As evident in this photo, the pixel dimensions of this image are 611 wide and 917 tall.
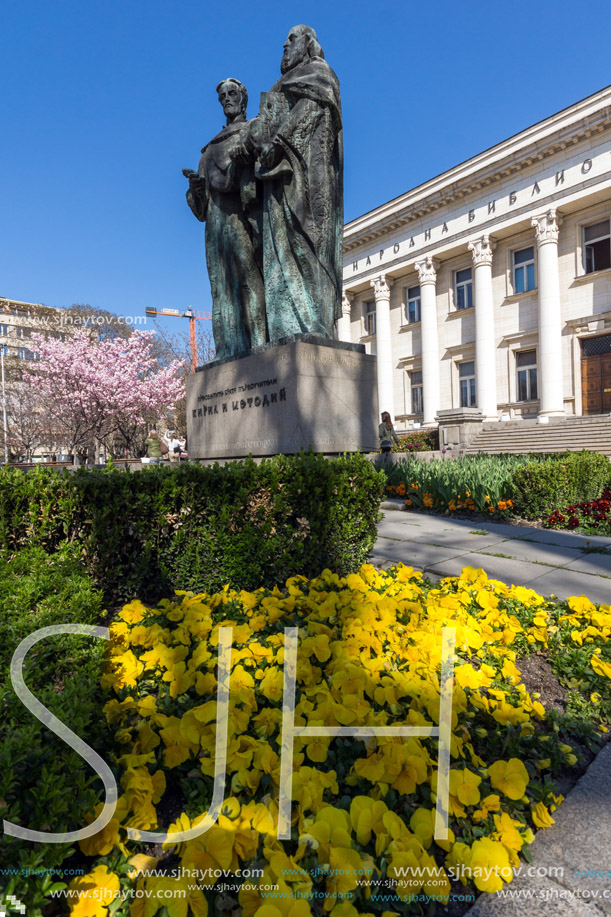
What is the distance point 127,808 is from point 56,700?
38cm

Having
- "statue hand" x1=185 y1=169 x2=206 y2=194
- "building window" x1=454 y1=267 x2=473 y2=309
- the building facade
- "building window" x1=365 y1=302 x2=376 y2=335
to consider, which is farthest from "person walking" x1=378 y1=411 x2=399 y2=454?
the building facade

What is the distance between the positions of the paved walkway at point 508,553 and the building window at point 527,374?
2000 centimetres

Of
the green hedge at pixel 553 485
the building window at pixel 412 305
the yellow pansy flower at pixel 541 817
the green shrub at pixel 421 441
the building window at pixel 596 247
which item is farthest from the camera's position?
the building window at pixel 412 305

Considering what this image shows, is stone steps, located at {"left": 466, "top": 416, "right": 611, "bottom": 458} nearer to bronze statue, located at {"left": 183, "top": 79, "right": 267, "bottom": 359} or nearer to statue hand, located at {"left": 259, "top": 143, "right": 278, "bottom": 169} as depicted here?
bronze statue, located at {"left": 183, "top": 79, "right": 267, "bottom": 359}

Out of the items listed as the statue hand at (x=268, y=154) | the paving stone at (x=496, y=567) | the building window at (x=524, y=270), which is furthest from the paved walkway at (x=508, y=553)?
the building window at (x=524, y=270)

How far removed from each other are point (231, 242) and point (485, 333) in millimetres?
21190

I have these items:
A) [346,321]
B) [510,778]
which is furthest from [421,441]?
[510,778]

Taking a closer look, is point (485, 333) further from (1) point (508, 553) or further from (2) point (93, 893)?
(2) point (93, 893)

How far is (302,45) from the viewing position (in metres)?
5.25

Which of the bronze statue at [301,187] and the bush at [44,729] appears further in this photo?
the bronze statue at [301,187]

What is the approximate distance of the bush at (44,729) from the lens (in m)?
0.95

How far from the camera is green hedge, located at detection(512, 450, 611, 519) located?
6559mm

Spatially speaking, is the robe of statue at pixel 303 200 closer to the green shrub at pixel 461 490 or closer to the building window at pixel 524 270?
the green shrub at pixel 461 490

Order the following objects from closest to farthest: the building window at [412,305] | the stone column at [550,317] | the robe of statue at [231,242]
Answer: the robe of statue at [231,242], the stone column at [550,317], the building window at [412,305]
